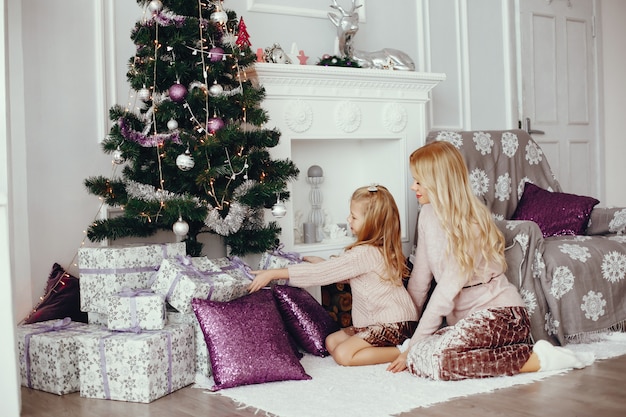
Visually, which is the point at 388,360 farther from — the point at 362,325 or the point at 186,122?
the point at 186,122

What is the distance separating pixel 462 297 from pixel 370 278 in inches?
14.6

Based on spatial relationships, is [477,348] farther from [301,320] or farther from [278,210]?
[278,210]

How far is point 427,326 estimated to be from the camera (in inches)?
113

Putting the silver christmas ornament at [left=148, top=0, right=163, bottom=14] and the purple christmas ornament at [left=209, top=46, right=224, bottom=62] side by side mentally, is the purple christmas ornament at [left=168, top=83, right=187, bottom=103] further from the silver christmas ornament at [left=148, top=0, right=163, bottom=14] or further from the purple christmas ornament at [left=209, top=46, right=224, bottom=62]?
the silver christmas ornament at [left=148, top=0, right=163, bottom=14]

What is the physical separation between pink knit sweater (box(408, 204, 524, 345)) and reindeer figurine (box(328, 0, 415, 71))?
1.13 m

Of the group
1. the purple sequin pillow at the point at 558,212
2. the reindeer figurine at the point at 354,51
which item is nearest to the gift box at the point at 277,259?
the reindeer figurine at the point at 354,51

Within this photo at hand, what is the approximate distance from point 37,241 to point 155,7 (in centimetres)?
109

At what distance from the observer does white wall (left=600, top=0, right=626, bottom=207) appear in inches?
225

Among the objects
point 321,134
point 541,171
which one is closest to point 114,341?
point 321,134

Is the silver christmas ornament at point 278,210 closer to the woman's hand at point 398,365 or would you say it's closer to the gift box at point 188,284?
the gift box at point 188,284

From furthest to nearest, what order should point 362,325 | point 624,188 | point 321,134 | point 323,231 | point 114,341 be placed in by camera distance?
point 624,188 → point 323,231 → point 321,134 → point 362,325 → point 114,341

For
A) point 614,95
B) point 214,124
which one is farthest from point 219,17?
point 614,95

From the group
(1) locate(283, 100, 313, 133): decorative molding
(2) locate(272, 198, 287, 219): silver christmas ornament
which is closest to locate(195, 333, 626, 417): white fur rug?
(2) locate(272, 198, 287, 219): silver christmas ornament

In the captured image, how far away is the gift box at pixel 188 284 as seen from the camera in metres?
2.76
